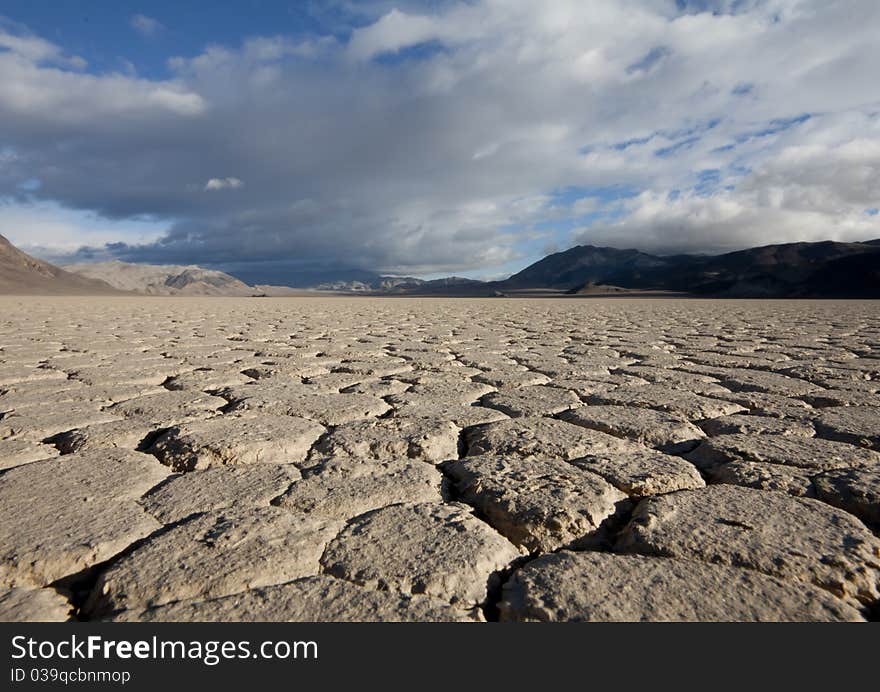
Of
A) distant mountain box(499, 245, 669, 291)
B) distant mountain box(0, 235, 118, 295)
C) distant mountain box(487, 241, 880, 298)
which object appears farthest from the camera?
distant mountain box(499, 245, 669, 291)

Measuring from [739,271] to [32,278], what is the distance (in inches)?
3311

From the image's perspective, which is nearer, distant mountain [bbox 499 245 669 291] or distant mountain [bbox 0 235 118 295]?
distant mountain [bbox 0 235 118 295]

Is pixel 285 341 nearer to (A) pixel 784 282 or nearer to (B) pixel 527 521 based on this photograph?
(B) pixel 527 521

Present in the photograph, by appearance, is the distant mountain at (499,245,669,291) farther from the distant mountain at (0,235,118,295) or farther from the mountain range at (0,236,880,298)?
the distant mountain at (0,235,118,295)

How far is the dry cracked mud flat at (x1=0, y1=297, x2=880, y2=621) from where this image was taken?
2.80 ft

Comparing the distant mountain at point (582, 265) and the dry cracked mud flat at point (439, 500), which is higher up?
the distant mountain at point (582, 265)

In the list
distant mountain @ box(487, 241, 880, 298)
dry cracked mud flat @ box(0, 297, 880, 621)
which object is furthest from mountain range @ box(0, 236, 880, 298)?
dry cracked mud flat @ box(0, 297, 880, 621)

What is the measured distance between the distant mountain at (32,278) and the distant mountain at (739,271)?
182 ft

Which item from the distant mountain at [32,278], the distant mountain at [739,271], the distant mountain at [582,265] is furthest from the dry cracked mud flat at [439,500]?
the distant mountain at [582,265]

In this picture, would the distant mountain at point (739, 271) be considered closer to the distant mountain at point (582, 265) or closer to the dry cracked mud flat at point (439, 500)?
the distant mountain at point (582, 265)

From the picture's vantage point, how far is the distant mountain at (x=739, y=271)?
135ft

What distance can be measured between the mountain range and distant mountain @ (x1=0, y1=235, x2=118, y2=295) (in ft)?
0.31

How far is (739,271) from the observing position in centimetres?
7044
